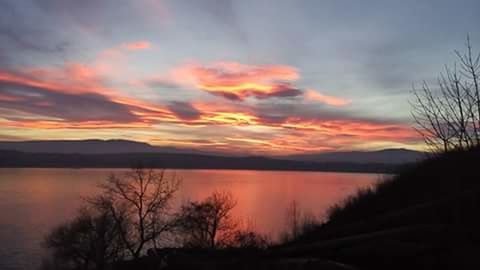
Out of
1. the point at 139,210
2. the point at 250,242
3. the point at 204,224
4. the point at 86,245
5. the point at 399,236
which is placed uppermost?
the point at 399,236

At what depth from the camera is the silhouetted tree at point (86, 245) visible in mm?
43188

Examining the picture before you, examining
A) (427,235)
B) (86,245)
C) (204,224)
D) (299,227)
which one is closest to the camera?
(427,235)

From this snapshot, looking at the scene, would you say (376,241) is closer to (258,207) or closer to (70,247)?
(70,247)

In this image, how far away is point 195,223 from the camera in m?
47.8

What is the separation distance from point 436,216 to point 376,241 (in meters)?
1.87

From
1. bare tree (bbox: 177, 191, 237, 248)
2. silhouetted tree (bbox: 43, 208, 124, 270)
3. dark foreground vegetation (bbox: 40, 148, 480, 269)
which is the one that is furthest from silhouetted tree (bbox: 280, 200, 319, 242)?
silhouetted tree (bbox: 43, 208, 124, 270)

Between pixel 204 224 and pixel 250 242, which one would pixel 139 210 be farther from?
pixel 250 242

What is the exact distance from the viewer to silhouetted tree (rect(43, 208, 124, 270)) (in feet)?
142

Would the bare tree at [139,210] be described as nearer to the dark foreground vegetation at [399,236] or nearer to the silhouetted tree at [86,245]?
the silhouetted tree at [86,245]

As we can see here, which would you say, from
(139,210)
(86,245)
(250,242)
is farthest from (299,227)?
(86,245)

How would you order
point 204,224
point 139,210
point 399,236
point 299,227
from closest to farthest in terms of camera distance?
point 399,236 → point 299,227 → point 139,210 → point 204,224

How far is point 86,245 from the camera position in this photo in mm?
45062

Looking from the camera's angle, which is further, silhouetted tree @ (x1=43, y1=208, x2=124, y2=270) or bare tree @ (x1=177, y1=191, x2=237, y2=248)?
bare tree @ (x1=177, y1=191, x2=237, y2=248)

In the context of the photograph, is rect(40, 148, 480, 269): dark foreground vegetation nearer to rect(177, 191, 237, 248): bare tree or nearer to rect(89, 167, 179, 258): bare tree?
rect(89, 167, 179, 258): bare tree
